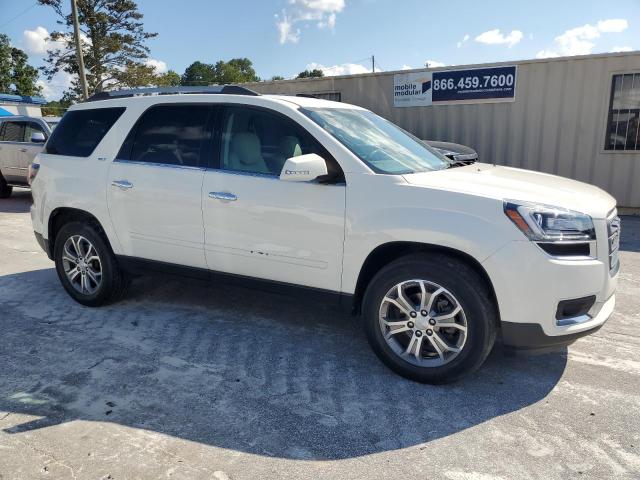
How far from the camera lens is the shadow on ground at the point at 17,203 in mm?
10814

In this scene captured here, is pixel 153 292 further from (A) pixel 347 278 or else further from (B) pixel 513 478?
(B) pixel 513 478

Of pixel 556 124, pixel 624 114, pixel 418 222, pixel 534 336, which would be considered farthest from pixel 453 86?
pixel 534 336

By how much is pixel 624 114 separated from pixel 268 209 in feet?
28.1

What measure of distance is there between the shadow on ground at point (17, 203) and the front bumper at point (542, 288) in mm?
10546

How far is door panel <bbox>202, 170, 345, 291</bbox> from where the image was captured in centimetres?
351

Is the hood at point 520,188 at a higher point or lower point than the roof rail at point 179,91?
lower

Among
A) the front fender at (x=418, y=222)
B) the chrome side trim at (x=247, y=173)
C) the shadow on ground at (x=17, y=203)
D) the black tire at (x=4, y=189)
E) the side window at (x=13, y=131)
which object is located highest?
the side window at (x=13, y=131)

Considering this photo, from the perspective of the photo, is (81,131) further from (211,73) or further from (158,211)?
(211,73)

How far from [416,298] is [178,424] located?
5.38 feet

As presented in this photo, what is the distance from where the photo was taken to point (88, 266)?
15.6 ft

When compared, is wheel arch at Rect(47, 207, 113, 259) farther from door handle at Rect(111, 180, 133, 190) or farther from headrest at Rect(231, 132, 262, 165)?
headrest at Rect(231, 132, 262, 165)

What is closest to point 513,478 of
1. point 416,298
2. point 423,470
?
point 423,470

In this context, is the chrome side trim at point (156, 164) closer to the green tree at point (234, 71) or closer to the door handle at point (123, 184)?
the door handle at point (123, 184)

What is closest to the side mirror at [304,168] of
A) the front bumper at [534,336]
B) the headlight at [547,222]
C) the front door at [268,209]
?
the front door at [268,209]
